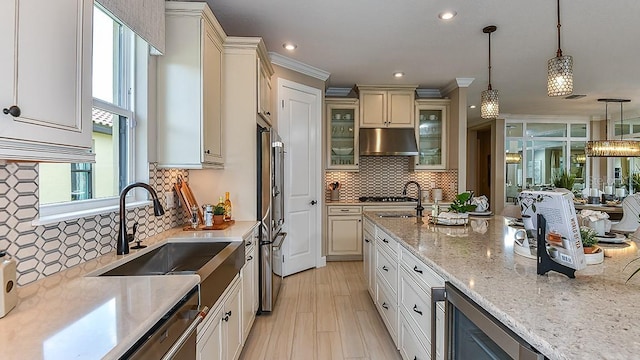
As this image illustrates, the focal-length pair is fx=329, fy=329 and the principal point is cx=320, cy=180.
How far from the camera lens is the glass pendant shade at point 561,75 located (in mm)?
2232

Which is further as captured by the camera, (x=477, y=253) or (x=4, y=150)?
(x=477, y=253)

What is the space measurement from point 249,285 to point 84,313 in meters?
1.55

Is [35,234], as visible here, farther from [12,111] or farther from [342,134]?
[342,134]

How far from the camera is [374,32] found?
3242mm

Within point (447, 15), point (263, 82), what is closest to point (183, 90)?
point (263, 82)

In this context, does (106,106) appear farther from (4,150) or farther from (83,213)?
(4,150)

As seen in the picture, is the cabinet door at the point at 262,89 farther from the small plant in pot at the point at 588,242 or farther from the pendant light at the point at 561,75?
the small plant in pot at the point at 588,242

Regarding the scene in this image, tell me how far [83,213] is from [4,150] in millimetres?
835

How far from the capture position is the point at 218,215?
2.53 metres

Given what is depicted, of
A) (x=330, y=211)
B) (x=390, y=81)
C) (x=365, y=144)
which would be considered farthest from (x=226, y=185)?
(x=390, y=81)

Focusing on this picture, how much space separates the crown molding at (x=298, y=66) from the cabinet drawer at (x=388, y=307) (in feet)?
9.10

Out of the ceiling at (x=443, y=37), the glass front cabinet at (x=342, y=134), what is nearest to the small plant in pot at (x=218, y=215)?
the ceiling at (x=443, y=37)

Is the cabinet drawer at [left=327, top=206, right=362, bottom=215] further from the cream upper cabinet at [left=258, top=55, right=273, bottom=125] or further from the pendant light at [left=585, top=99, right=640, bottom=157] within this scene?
the pendant light at [left=585, top=99, right=640, bottom=157]

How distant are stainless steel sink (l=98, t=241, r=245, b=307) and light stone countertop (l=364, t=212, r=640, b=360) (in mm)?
1034
